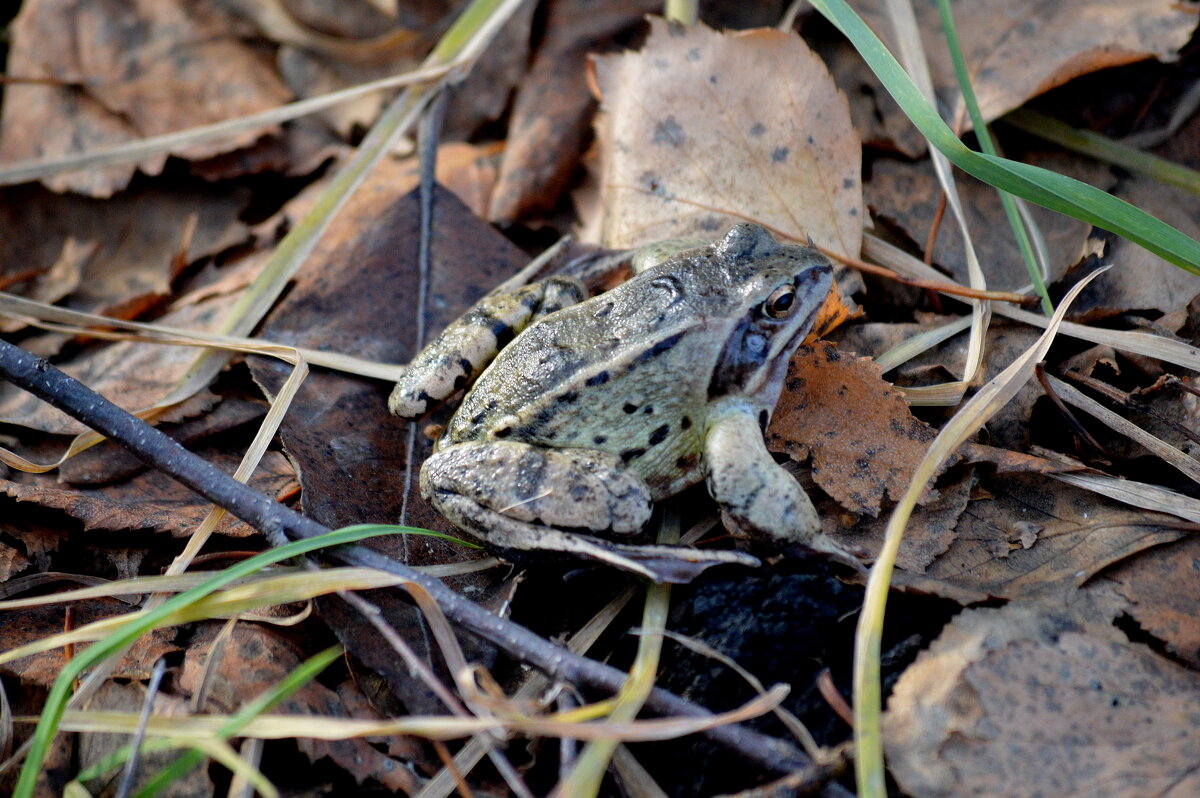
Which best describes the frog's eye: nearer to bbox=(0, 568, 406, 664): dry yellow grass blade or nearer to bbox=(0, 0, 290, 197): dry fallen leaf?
bbox=(0, 568, 406, 664): dry yellow grass blade

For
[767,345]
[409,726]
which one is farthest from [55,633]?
[767,345]

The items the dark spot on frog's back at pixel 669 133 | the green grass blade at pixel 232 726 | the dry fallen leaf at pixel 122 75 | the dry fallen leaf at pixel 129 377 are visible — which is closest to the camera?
the green grass blade at pixel 232 726

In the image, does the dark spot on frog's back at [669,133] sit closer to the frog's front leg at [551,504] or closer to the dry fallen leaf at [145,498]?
the frog's front leg at [551,504]

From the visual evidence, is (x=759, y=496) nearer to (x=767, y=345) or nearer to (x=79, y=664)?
(x=767, y=345)

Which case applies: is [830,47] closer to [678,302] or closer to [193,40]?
[678,302]

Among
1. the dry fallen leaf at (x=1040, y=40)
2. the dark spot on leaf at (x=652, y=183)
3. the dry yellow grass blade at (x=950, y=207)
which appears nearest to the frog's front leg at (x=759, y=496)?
the dry yellow grass blade at (x=950, y=207)
